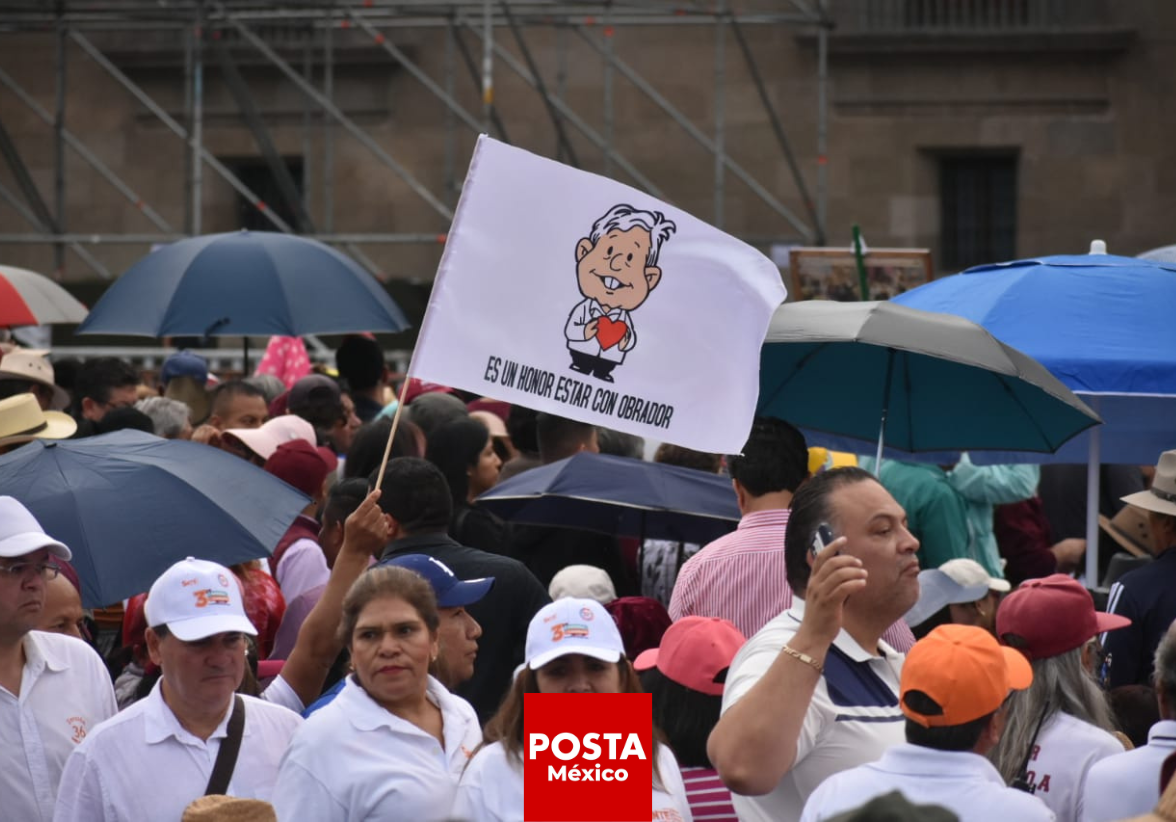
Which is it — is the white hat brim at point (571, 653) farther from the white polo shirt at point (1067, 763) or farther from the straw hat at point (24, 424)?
the straw hat at point (24, 424)

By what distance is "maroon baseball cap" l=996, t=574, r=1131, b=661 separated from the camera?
5121 millimetres

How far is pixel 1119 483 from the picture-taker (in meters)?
9.98

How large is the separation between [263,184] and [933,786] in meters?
18.5

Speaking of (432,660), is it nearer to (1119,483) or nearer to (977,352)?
(977,352)

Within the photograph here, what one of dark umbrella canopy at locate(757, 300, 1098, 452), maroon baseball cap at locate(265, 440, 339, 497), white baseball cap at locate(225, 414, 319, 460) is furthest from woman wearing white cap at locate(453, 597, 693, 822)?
white baseball cap at locate(225, 414, 319, 460)

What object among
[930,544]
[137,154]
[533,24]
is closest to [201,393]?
[930,544]

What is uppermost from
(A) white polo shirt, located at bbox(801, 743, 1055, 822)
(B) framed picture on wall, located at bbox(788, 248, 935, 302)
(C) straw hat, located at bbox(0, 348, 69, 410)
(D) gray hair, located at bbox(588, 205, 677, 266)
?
(B) framed picture on wall, located at bbox(788, 248, 935, 302)

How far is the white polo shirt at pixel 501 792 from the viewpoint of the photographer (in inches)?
166

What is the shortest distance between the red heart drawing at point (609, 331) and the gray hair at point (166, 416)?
3559 millimetres

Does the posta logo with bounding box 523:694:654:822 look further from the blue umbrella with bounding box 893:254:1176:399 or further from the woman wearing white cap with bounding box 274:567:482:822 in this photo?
the blue umbrella with bounding box 893:254:1176:399

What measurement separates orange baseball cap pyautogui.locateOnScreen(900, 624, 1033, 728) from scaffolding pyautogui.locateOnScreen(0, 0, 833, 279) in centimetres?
1308

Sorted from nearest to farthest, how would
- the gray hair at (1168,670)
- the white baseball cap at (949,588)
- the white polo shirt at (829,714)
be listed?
the white polo shirt at (829,714) → the gray hair at (1168,670) → the white baseball cap at (949,588)

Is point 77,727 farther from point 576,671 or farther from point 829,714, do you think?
point 829,714

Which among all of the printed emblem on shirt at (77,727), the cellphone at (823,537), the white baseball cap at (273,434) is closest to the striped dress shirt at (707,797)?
the cellphone at (823,537)
